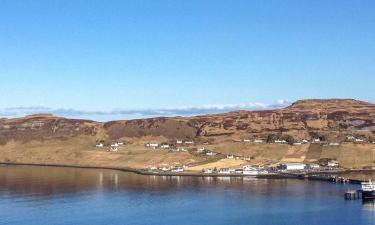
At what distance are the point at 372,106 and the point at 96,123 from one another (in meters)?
69.4

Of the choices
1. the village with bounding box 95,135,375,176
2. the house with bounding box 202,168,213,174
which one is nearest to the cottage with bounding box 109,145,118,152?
the village with bounding box 95,135,375,176

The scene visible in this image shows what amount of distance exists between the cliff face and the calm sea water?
1580 inches

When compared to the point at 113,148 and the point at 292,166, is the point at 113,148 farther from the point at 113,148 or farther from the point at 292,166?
the point at 292,166

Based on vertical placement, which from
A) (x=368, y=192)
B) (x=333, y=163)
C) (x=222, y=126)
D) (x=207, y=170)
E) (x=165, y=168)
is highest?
(x=222, y=126)

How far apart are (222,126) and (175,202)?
7071 cm

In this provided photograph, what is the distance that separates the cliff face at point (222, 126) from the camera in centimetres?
13100

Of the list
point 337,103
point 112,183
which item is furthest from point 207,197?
point 337,103

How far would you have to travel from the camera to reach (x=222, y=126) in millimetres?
138750

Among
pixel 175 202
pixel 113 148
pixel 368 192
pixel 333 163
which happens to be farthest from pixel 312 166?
pixel 113 148

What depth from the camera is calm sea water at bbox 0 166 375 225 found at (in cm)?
5869

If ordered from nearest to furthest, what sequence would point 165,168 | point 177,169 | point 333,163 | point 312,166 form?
point 312,166, point 333,163, point 177,169, point 165,168

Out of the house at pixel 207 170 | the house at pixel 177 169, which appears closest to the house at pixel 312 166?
the house at pixel 207 170

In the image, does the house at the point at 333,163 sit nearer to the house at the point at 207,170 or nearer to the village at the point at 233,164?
the village at the point at 233,164

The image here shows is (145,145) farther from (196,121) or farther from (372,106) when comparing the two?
(372,106)
